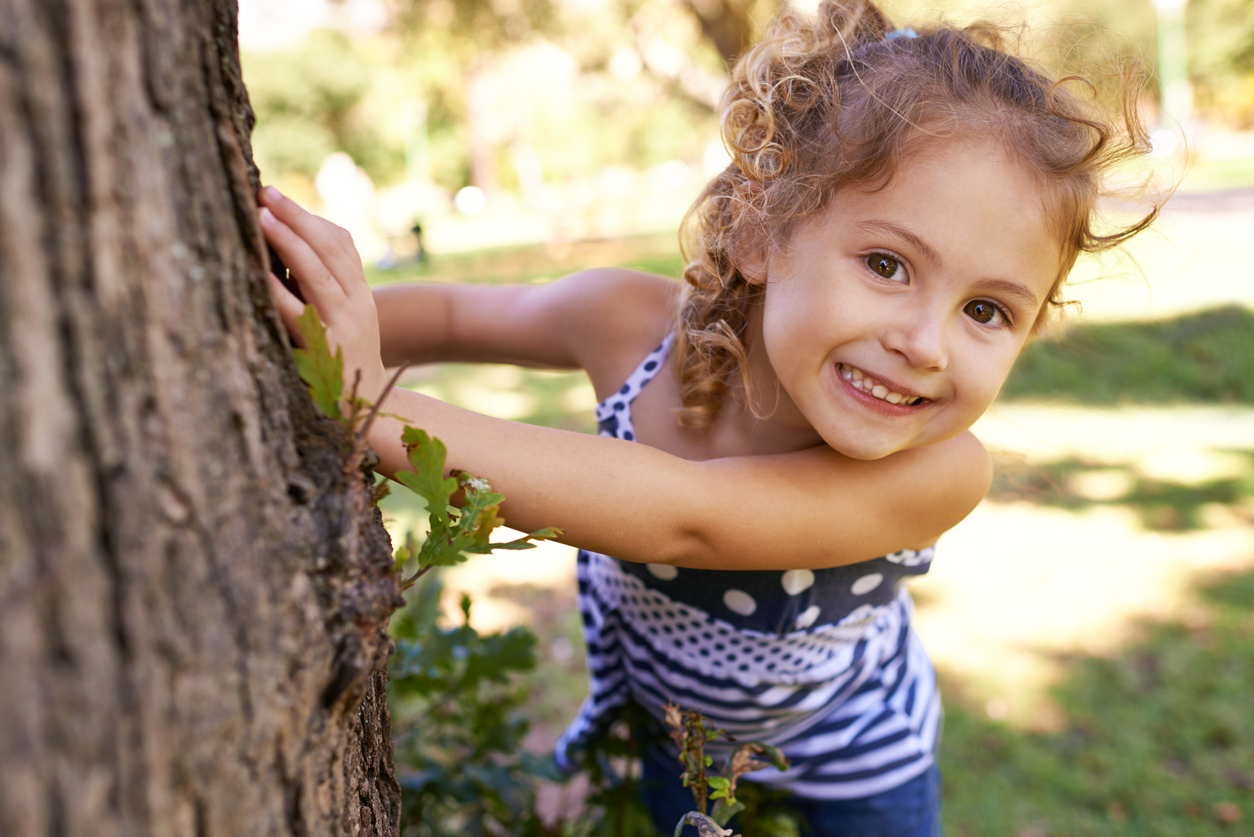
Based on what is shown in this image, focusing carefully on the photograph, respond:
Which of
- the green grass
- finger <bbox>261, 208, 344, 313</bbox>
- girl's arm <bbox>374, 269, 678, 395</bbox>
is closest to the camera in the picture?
finger <bbox>261, 208, 344, 313</bbox>

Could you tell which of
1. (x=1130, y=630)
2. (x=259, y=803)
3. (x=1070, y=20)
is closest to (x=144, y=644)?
(x=259, y=803)

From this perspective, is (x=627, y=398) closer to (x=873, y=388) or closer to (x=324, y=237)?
(x=873, y=388)

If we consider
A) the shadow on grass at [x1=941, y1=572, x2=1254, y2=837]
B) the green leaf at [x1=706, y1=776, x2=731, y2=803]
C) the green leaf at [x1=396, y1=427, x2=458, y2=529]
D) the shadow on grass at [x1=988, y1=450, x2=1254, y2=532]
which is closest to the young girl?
the green leaf at [x1=396, y1=427, x2=458, y2=529]

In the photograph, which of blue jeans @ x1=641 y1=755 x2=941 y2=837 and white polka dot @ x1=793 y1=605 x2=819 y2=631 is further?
blue jeans @ x1=641 y1=755 x2=941 y2=837

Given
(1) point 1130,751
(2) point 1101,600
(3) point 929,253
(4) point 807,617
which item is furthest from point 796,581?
(2) point 1101,600

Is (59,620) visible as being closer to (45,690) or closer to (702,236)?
(45,690)

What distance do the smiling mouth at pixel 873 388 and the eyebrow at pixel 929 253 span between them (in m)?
0.20

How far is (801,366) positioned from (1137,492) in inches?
167

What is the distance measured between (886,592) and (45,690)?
1508 mm

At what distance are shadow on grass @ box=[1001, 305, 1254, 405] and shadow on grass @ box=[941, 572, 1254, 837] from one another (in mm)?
2734

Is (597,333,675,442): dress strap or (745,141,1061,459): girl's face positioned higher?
(745,141,1061,459): girl's face

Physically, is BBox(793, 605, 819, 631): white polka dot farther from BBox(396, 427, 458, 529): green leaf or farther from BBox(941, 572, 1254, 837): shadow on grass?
BBox(941, 572, 1254, 837): shadow on grass

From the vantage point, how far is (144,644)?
627 millimetres

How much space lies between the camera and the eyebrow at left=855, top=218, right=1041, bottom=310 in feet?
4.28
